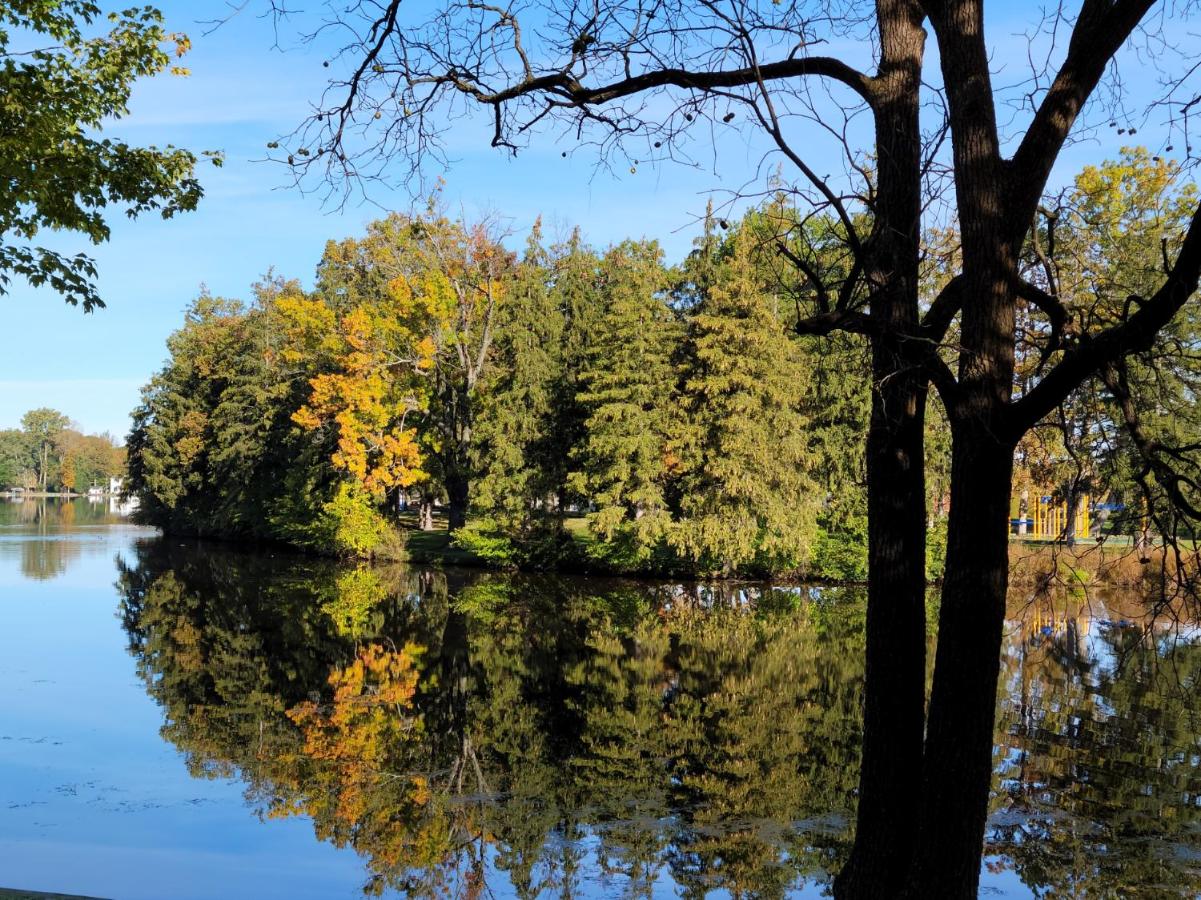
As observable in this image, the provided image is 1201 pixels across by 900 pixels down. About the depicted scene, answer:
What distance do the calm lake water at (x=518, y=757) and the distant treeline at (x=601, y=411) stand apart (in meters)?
7.54

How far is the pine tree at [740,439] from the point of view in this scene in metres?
27.7

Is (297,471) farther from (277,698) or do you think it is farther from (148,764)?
(148,764)

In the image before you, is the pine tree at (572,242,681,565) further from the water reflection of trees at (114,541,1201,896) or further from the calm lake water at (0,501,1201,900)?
the calm lake water at (0,501,1201,900)

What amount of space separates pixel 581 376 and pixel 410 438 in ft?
26.7

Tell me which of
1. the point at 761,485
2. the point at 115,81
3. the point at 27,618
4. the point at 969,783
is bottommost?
the point at 27,618

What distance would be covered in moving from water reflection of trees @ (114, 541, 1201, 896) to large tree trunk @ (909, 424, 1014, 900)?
1094 mm

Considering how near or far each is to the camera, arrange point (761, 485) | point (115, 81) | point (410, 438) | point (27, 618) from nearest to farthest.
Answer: point (115, 81) < point (27, 618) < point (761, 485) < point (410, 438)

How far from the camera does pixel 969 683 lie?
14.6 feet

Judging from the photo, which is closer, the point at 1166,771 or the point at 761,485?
the point at 1166,771

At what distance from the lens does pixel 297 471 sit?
38.4 metres

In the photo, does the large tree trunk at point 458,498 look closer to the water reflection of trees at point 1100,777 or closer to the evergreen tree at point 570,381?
the evergreen tree at point 570,381

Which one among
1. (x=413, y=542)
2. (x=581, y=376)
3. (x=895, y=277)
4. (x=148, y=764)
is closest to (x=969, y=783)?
(x=895, y=277)

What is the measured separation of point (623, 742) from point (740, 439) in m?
16.7

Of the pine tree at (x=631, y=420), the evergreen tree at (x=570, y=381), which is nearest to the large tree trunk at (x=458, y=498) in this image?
the evergreen tree at (x=570, y=381)
